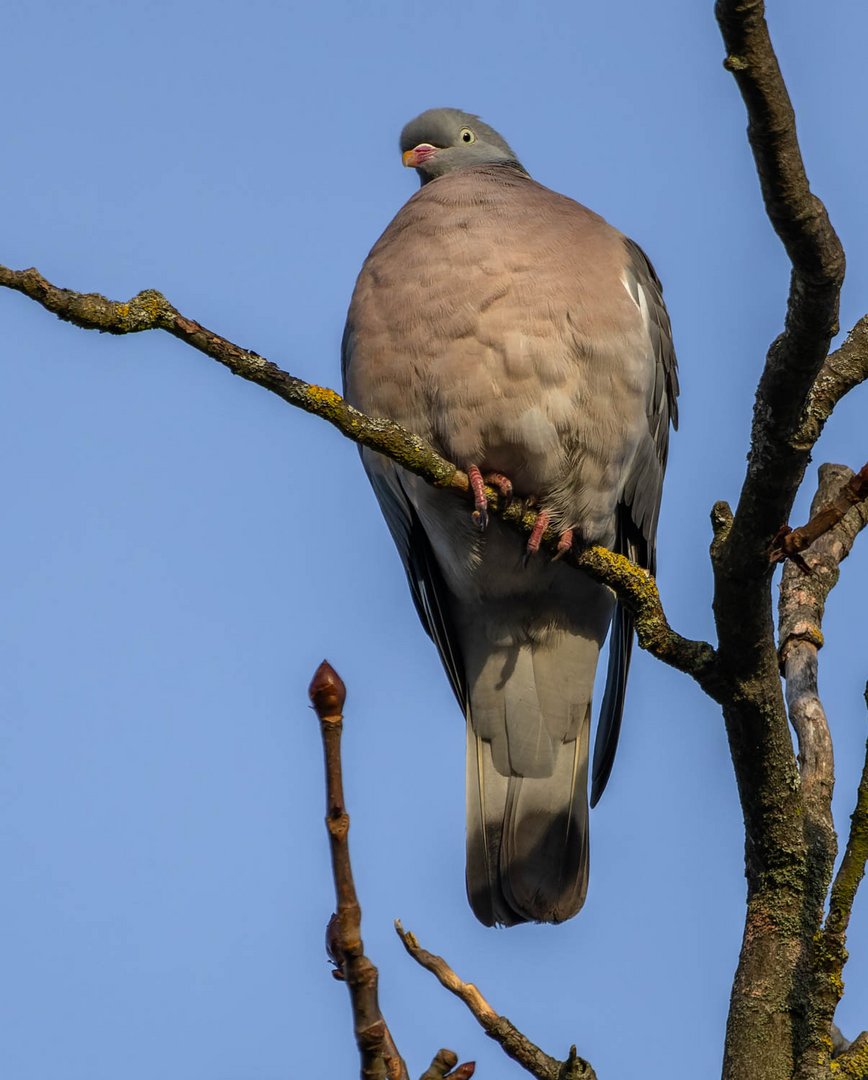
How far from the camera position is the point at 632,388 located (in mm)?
4207

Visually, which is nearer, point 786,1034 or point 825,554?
point 786,1034

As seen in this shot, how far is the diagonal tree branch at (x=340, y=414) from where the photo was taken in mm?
2559

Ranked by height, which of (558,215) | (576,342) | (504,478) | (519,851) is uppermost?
(558,215)

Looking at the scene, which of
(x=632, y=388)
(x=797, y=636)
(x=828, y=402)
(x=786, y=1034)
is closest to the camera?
(x=786, y=1034)

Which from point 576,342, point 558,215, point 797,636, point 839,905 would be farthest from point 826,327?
point 558,215

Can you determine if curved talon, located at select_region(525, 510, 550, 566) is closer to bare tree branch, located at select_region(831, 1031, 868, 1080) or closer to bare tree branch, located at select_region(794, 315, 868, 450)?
bare tree branch, located at select_region(794, 315, 868, 450)

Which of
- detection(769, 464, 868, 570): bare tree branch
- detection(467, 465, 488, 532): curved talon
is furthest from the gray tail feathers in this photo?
detection(769, 464, 868, 570): bare tree branch

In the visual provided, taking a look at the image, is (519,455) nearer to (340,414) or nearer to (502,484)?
(502,484)

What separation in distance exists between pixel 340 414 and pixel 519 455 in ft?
4.38

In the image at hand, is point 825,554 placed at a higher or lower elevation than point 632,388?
lower

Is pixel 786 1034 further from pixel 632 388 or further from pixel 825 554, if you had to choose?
pixel 632 388

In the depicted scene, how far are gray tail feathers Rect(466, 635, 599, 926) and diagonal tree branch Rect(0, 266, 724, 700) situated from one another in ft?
4.08

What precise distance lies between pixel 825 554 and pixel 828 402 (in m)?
0.84

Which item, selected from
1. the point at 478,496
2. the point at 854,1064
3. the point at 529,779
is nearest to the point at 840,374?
the point at 478,496
